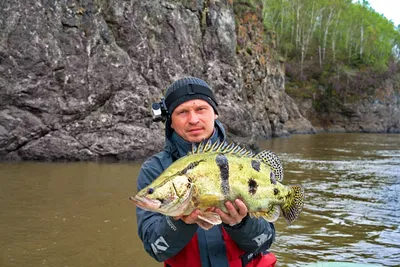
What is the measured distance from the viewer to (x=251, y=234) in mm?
2535

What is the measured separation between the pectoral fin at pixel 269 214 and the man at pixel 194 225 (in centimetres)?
5

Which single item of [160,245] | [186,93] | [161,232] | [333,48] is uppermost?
[333,48]

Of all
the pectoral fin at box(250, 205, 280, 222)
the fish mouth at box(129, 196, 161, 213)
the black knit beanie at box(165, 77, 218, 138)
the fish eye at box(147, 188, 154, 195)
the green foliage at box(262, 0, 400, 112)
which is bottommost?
the pectoral fin at box(250, 205, 280, 222)

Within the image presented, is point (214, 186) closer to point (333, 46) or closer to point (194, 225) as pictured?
point (194, 225)

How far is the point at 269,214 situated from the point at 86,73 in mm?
15272

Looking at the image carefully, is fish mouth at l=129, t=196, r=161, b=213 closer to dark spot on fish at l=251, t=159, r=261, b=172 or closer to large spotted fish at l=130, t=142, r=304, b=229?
large spotted fish at l=130, t=142, r=304, b=229

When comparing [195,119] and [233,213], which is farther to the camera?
[195,119]

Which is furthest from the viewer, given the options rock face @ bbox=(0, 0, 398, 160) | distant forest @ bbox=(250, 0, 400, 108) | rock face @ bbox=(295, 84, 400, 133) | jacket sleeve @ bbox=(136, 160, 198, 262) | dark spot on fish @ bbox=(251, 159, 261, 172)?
distant forest @ bbox=(250, 0, 400, 108)

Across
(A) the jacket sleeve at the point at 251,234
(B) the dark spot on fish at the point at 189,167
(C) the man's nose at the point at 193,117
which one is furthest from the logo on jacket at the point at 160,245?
(C) the man's nose at the point at 193,117

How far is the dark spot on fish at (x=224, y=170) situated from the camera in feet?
7.59

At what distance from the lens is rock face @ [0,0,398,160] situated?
596 inches

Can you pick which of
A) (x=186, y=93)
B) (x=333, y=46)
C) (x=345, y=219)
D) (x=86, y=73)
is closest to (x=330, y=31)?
(x=333, y=46)

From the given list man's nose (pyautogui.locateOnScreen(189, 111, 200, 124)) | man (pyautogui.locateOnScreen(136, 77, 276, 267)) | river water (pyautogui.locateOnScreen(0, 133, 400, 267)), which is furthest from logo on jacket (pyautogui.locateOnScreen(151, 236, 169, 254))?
river water (pyautogui.locateOnScreen(0, 133, 400, 267))

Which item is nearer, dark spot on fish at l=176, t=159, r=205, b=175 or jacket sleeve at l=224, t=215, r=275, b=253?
dark spot on fish at l=176, t=159, r=205, b=175
